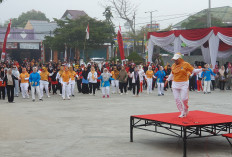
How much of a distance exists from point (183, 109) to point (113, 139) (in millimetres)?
1862

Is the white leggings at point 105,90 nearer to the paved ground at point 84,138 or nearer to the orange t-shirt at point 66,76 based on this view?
the orange t-shirt at point 66,76

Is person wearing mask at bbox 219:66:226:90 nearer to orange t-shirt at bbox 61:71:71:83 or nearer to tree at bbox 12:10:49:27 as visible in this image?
orange t-shirt at bbox 61:71:71:83

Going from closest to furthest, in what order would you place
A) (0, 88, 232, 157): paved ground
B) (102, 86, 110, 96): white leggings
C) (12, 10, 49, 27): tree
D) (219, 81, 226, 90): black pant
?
(0, 88, 232, 157): paved ground, (102, 86, 110, 96): white leggings, (219, 81, 226, 90): black pant, (12, 10, 49, 27): tree

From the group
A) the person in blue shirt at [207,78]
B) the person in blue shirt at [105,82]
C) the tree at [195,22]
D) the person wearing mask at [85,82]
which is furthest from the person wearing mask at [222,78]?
the tree at [195,22]

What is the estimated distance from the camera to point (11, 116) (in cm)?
1463

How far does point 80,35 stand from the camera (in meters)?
52.5

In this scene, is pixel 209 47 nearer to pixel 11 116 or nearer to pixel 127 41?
pixel 11 116

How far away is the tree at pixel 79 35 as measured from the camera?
2036 inches

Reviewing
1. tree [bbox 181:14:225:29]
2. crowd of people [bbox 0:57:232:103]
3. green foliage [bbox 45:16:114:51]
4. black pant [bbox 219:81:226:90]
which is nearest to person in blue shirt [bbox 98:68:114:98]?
crowd of people [bbox 0:57:232:103]

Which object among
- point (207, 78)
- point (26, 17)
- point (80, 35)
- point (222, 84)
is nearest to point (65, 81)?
point (207, 78)

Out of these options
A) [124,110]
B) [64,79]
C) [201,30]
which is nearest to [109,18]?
[201,30]

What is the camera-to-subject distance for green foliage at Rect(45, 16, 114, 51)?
170 feet

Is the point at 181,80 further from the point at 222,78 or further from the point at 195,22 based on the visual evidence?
the point at 195,22

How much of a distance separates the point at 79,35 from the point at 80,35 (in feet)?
0.43
